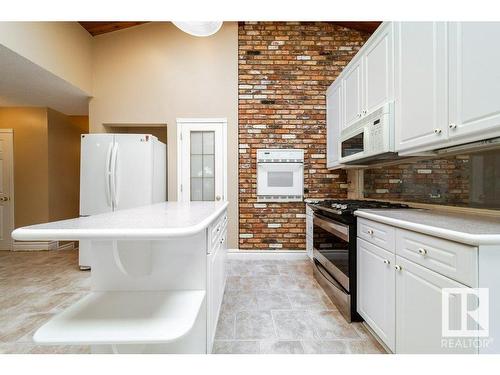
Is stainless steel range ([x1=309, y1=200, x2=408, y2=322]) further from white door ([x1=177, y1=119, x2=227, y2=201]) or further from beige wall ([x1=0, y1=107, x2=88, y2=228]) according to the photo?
beige wall ([x1=0, y1=107, x2=88, y2=228])

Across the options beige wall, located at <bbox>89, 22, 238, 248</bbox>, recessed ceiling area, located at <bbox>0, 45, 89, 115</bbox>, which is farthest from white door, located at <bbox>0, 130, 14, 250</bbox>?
beige wall, located at <bbox>89, 22, 238, 248</bbox>

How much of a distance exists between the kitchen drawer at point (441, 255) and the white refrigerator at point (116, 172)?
2979mm

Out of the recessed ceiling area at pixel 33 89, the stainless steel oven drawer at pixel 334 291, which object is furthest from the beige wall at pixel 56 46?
the stainless steel oven drawer at pixel 334 291

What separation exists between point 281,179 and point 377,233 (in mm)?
2199

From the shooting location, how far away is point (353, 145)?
2.82 metres

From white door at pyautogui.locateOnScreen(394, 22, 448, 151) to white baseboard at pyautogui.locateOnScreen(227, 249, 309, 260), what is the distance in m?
2.32

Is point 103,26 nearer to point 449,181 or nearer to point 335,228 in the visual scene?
point 335,228

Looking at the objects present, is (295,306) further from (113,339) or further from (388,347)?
(113,339)

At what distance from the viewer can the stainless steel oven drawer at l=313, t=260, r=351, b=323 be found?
2.07 m

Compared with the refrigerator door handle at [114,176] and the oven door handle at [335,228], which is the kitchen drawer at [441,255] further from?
the refrigerator door handle at [114,176]

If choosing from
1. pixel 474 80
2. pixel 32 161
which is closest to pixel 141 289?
pixel 474 80

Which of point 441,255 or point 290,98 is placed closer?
point 441,255
